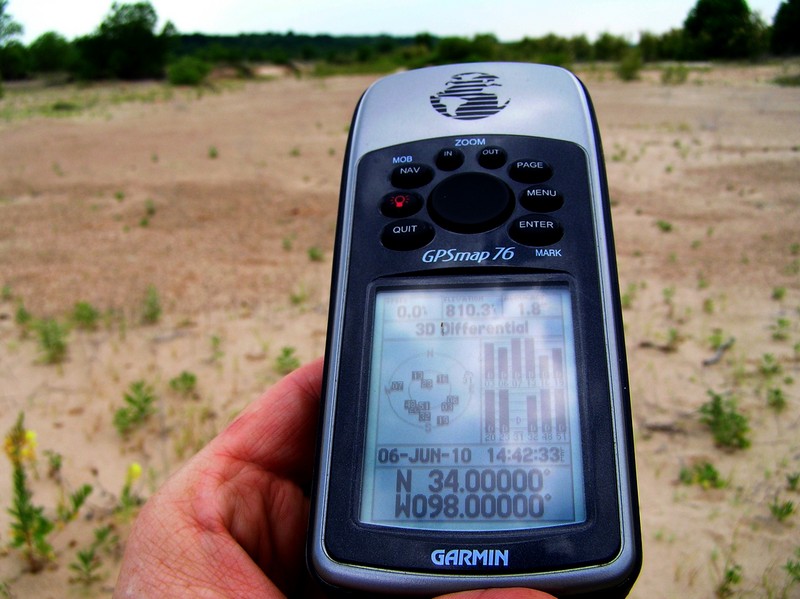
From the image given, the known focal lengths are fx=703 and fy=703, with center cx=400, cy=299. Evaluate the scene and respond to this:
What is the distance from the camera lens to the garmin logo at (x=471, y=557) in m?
0.92

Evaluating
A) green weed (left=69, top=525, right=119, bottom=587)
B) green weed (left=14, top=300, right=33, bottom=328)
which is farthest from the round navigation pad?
green weed (left=14, top=300, right=33, bottom=328)

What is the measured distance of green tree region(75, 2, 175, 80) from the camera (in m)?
5.61

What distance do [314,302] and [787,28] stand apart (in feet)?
7.37

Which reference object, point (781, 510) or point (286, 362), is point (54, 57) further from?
point (781, 510)

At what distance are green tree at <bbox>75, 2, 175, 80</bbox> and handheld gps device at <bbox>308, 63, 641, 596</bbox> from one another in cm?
434

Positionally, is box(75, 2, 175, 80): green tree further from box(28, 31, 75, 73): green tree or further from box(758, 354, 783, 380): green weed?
box(758, 354, 783, 380): green weed

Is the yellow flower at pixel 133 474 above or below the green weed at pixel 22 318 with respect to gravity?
below

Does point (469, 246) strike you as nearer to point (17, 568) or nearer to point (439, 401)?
point (439, 401)

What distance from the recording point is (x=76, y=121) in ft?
30.1

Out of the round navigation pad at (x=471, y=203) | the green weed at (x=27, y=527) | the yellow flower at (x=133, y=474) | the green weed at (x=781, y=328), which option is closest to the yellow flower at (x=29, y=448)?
the green weed at (x=27, y=527)

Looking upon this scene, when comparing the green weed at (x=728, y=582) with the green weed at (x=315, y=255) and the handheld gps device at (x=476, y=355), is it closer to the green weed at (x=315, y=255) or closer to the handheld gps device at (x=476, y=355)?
the handheld gps device at (x=476, y=355)

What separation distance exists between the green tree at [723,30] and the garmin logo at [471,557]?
1450 mm

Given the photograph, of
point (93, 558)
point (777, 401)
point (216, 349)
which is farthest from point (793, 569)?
point (216, 349)

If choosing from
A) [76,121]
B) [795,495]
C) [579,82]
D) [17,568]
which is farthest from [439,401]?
[76,121]
